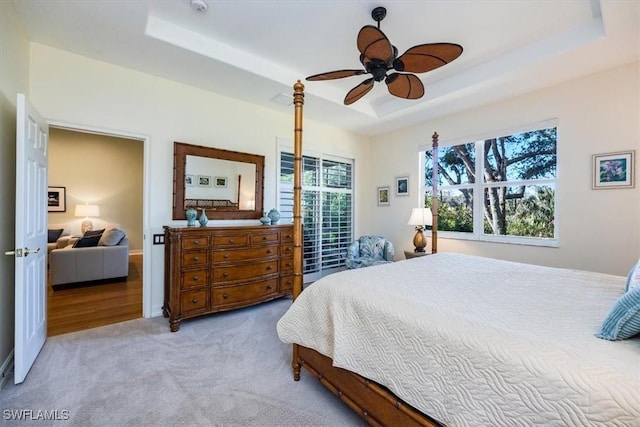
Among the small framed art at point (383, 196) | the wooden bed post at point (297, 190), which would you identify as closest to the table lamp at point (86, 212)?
the small framed art at point (383, 196)

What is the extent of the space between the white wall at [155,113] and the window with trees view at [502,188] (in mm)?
2658

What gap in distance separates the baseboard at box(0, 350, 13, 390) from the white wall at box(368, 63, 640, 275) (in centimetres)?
490

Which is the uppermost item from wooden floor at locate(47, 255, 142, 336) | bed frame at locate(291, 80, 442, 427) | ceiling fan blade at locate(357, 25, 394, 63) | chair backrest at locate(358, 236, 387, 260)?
ceiling fan blade at locate(357, 25, 394, 63)

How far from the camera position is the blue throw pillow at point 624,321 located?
0.98 m

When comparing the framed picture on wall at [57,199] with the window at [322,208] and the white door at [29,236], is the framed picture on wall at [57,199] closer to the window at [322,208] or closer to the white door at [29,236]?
the white door at [29,236]

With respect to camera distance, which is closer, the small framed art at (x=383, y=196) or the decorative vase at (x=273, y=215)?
the decorative vase at (x=273, y=215)

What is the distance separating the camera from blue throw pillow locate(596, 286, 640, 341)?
38.7 inches

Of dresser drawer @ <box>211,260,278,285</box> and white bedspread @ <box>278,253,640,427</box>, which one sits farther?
dresser drawer @ <box>211,260,278,285</box>

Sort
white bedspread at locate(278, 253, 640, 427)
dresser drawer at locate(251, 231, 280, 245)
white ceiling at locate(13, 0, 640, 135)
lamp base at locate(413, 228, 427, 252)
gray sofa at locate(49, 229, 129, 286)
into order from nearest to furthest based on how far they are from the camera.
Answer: white bedspread at locate(278, 253, 640, 427) → white ceiling at locate(13, 0, 640, 135) → dresser drawer at locate(251, 231, 280, 245) → lamp base at locate(413, 228, 427, 252) → gray sofa at locate(49, 229, 129, 286)

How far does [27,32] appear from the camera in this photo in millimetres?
2422

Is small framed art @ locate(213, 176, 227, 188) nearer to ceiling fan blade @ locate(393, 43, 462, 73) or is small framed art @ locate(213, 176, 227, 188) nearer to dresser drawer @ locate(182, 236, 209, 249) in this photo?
dresser drawer @ locate(182, 236, 209, 249)

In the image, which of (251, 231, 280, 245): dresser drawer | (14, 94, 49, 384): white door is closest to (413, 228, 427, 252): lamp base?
(251, 231, 280, 245): dresser drawer

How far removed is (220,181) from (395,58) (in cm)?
255

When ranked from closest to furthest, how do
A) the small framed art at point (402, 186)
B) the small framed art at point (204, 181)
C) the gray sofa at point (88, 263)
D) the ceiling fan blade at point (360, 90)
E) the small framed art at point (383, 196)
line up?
the ceiling fan blade at point (360, 90)
the small framed art at point (204, 181)
the gray sofa at point (88, 263)
the small framed art at point (402, 186)
the small framed art at point (383, 196)
